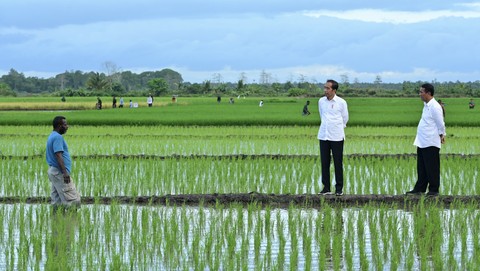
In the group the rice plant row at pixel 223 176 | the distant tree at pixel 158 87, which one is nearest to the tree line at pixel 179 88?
the distant tree at pixel 158 87

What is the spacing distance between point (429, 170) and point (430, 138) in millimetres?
372

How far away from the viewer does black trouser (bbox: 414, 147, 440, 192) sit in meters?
9.86

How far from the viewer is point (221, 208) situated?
8586 millimetres

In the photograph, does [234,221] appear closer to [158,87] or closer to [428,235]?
[428,235]

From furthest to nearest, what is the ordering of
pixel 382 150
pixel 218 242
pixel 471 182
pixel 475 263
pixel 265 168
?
pixel 382 150
pixel 265 168
pixel 471 182
pixel 218 242
pixel 475 263

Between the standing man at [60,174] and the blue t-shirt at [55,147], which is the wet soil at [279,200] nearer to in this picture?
the standing man at [60,174]

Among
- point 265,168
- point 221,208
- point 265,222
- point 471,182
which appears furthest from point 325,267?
point 265,168

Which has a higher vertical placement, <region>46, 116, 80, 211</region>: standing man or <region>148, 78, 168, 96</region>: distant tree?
<region>148, 78, 168, 96</region>: distant tree

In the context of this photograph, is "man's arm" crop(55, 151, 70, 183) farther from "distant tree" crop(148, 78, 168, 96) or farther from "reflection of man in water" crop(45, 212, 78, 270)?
"distant tree" crop(148, 78, 168, 96)

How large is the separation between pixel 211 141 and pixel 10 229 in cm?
1180

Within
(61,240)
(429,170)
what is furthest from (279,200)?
(61,240)

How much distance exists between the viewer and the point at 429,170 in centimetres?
986

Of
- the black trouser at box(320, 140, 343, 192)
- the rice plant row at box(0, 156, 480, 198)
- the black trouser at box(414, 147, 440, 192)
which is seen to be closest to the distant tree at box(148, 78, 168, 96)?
the rice plant row at box(0, 156, 480, 198)

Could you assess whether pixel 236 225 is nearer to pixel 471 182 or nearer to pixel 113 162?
pixel 471 182
